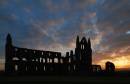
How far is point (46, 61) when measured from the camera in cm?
5819

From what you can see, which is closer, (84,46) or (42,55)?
(42,55)

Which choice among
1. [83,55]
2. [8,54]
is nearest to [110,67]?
Result: [83,55]

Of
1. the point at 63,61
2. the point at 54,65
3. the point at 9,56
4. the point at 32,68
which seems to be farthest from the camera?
the point at 63,61

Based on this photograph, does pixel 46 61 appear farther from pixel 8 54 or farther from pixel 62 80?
pixel 62 80

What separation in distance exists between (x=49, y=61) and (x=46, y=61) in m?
1.66

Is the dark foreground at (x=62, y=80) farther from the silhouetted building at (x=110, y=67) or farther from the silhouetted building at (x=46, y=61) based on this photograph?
the silhouetted building at (x=110, y=67)

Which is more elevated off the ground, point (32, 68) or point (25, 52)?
point (25, 52)

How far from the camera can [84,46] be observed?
64250mm

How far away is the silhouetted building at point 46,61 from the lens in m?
51.2

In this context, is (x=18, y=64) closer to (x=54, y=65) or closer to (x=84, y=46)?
(x=54, y=65)

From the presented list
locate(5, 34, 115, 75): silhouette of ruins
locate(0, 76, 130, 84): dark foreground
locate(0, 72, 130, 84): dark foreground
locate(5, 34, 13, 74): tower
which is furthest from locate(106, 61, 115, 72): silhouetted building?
locate(0, 76, 130, 84): dark foreground

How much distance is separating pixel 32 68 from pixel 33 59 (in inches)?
121

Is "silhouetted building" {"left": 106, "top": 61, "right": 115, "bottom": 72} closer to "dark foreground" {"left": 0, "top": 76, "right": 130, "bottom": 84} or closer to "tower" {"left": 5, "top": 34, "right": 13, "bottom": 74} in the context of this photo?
"tower" {"left": 5, "top": 34, "right": 13, "bottom": 74}

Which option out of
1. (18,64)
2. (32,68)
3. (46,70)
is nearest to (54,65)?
(46,70)
